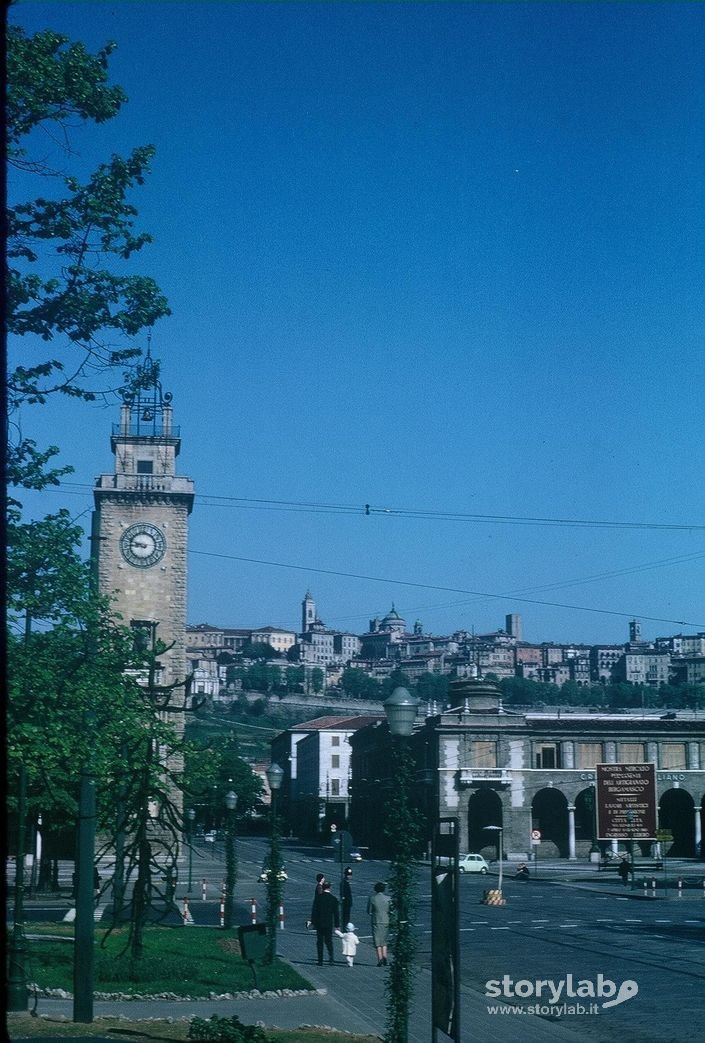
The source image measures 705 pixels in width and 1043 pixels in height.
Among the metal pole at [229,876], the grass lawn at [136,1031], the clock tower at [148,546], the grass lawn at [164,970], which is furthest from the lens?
the clock tower at [148,546]

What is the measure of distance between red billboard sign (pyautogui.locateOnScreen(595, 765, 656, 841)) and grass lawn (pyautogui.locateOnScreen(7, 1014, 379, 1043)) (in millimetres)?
26012

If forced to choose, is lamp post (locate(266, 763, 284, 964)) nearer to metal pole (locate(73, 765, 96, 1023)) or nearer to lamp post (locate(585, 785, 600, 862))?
metal pole (locate(73, 765, 96, 1023))

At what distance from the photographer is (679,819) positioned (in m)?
73.9

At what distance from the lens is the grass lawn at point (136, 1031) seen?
12.3 m

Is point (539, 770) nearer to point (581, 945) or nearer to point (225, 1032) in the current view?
point (581, 945)

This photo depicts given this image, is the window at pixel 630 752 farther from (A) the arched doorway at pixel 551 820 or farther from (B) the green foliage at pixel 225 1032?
(B) the green foliage at pixel 225 1032

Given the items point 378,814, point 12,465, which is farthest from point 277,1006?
point 378,814

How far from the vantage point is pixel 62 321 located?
14094 millimetres

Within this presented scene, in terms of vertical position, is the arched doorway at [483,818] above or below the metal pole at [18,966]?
below

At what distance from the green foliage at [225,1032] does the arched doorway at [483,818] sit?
59229 millimetres

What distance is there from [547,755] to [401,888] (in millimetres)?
63144

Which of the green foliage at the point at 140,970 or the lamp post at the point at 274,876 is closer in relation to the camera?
the green foliage at the point at 140,970

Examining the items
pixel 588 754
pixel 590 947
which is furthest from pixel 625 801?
pixel 588 754

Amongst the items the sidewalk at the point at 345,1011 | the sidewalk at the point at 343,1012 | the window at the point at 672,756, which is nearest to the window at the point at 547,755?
the window at the point at 672,756
